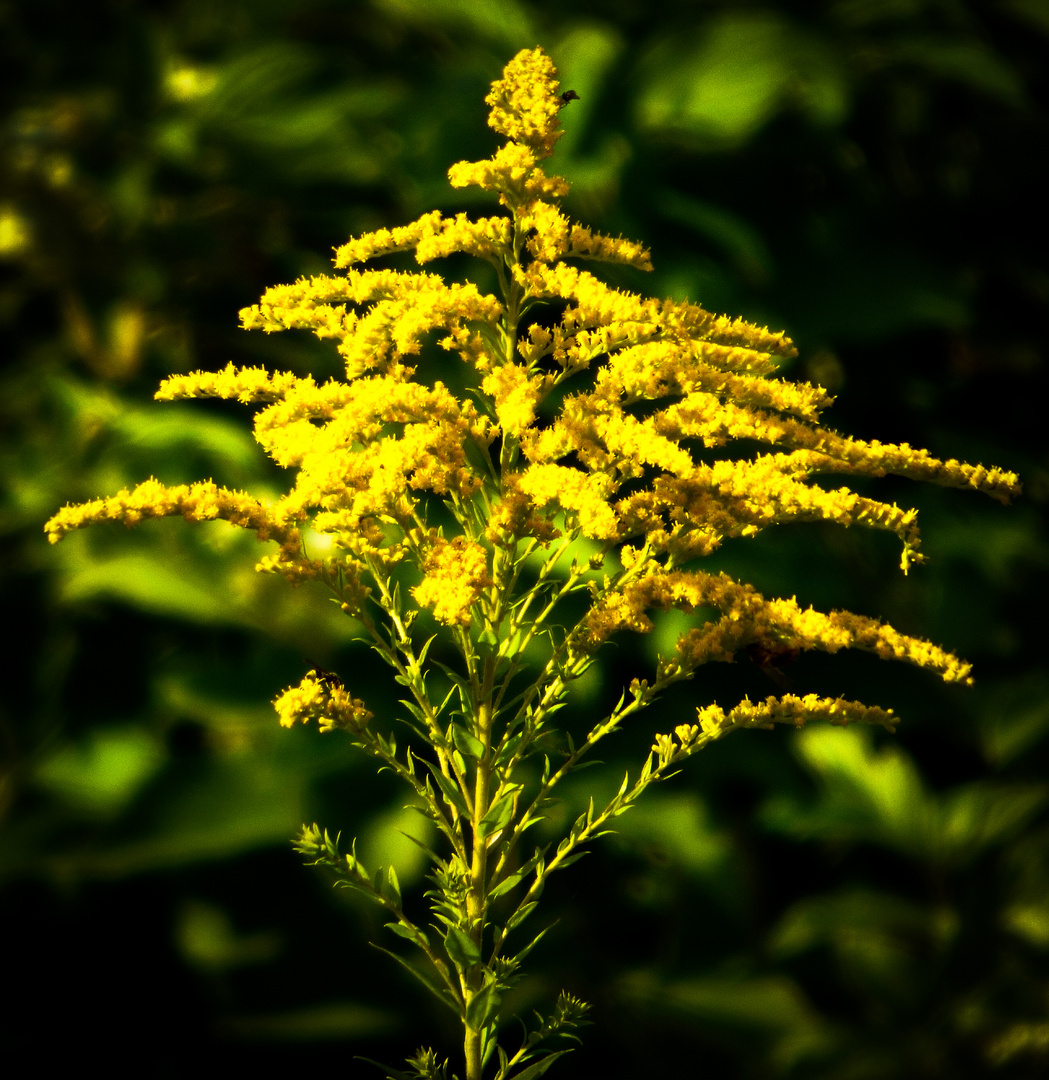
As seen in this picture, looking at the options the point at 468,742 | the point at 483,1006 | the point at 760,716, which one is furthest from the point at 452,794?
the point at 760,716

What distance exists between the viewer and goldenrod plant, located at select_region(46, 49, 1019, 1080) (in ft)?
2.88

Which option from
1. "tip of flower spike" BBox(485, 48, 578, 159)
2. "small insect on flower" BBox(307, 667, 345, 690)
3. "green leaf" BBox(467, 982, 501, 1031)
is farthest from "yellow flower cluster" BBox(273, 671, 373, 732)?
"tip of flower spike" BBox(485, 48, 578, 159)

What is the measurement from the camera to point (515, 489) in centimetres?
88

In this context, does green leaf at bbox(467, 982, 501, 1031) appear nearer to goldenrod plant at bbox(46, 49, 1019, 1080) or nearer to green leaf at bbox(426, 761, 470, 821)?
goldenrod plant at bbox(46, 49, 1019, 1080)

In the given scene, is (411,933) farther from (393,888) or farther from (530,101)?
(530,101)

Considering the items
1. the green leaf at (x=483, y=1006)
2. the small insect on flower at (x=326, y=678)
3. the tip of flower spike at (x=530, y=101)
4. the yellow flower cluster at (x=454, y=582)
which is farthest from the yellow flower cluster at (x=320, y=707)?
the tip of flower spike at (x=530, y=101)

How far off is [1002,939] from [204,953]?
1951mm

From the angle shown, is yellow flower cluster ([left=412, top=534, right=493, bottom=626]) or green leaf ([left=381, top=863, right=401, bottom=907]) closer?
yellow flower cluster ([left=412, top=534, right=493, bottom=626])

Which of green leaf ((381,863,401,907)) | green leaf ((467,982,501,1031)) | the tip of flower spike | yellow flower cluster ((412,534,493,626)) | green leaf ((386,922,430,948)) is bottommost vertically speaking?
green leaf ((467,982,501,1031))

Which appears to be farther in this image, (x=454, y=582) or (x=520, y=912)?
(x=520, y=912)

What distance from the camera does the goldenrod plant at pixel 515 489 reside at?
0.88 meters

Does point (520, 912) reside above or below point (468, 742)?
below

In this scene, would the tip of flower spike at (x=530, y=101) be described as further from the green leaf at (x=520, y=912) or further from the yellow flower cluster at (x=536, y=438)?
the green leaf at (x=520, y=912)

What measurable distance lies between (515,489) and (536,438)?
5 centimetres
